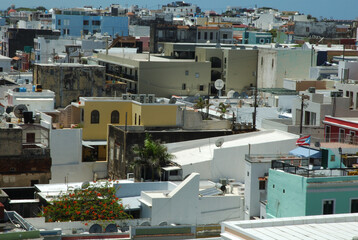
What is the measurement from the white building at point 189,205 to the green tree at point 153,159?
391 centimetres

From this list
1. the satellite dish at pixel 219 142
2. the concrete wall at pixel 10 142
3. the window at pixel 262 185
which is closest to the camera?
the window at pixel 262 185

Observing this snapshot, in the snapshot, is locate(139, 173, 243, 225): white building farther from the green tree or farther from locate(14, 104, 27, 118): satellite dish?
locate(14, 104, 27, 118): satellite dish

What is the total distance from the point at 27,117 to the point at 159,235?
1655cm

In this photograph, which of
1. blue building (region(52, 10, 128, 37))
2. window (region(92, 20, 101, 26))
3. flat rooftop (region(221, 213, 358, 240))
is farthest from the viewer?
window (region(92, 20, 101, 26))

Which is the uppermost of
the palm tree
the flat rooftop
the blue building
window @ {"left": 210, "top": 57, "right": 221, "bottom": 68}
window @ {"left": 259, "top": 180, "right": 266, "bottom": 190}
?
the blue building

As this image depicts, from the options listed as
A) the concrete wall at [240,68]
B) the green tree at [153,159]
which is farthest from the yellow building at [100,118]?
the concrete wall at [240,68]

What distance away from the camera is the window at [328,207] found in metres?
26.9

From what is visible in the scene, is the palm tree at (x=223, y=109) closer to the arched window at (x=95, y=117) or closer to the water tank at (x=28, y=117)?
the arched window at (x=95, y=117)

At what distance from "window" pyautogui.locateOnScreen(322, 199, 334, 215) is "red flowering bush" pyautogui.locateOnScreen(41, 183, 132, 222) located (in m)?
7.56

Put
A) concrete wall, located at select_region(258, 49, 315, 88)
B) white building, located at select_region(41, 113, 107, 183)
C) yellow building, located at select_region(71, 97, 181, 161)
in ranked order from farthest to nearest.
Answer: concrete wall, located at select_region(258, 49, 315, 88), yellow building, located at select_region(71, 97, 181, 161), white building, located at select_region(41, 113, 107, 183)

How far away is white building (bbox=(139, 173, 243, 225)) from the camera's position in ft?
105

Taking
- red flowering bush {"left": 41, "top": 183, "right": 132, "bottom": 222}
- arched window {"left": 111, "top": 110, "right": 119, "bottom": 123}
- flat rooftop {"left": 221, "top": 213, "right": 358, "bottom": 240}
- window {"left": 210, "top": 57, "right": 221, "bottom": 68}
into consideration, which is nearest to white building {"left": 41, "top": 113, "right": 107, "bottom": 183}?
arched window {"left": 111, "top": 110, "right": 119, "bottom": 123}

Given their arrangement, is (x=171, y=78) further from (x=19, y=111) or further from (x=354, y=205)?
(x=354, y=205)

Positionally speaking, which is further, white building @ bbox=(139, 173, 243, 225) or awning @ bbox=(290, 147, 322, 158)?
white building @ bbox=(139, 173, 243, 225)
